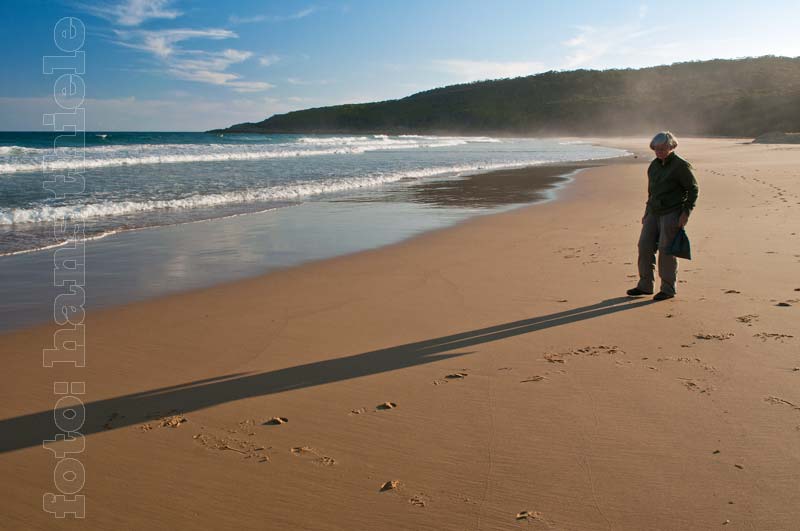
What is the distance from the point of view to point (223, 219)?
37.3 feet

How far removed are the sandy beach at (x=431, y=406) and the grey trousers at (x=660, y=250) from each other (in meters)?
0.26

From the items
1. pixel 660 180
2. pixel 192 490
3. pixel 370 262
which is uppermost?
pixel 660 180

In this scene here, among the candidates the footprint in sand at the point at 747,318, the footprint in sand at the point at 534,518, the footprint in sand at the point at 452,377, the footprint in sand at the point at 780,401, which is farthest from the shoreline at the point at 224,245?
the footprint in sand at the point at 780,401

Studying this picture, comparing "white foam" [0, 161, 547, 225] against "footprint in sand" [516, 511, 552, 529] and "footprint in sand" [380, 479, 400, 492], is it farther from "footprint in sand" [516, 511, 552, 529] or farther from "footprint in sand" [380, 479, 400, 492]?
"footprint in sand" [516, 511, 552, 529]

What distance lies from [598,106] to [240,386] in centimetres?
11211

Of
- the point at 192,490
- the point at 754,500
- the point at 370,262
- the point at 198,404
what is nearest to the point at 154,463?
the point at 192,490

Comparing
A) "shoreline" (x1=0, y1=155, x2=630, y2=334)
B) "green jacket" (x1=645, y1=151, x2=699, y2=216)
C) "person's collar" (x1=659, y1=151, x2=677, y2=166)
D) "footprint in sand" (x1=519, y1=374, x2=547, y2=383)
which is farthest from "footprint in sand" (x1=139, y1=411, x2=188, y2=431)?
"person's collar" (x1=659, y1=151, x2=677, y2=166)

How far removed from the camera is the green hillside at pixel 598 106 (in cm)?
7839

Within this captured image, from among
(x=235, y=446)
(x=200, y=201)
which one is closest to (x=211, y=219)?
(x=200, y=201)

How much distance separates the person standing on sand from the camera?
18.1 feet

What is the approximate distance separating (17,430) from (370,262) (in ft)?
15.7

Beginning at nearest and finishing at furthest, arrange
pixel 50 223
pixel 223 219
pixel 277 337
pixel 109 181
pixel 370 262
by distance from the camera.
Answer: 1. pixel 277 337
2. pixel 370 262
3. pixel 50 223
4. pixel 223 219
5. pixel 109 181

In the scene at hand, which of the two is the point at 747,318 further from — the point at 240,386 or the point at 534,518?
the point at 240,386

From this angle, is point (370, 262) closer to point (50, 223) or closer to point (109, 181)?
point (50, 223)
